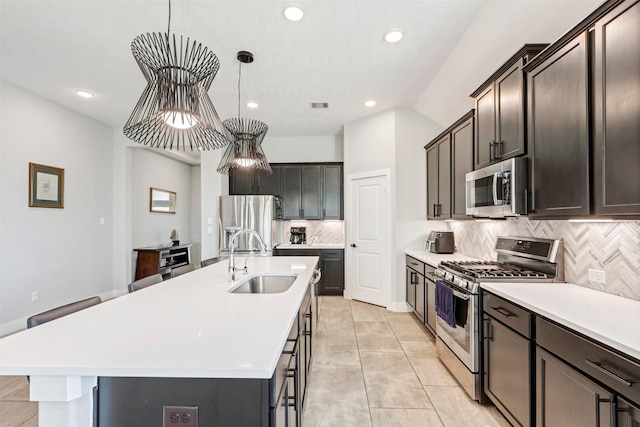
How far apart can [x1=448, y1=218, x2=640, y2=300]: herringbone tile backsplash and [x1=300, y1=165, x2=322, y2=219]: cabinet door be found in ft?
11.1

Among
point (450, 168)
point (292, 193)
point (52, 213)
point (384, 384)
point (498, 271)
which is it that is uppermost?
point (450, 168)

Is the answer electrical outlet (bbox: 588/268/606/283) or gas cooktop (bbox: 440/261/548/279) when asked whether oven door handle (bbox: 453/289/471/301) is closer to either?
gas cooktop (bbox: 440/261/548/279)

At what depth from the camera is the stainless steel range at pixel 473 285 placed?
2113 millimetres

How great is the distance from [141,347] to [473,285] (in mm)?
2075

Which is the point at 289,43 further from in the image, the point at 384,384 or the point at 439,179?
the point at 384,384

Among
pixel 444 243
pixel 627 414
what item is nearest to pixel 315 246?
pixel 444 243

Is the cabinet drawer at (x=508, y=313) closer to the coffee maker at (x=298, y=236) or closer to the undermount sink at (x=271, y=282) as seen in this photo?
the undermount sink at (x=271, y=282)

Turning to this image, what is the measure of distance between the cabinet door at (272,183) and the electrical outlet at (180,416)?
4665 millimetres

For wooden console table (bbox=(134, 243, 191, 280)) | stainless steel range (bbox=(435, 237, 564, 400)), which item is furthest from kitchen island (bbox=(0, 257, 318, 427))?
wooden console table (bbox=(134, 243, 191, 280))

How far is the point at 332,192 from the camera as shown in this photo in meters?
5.48

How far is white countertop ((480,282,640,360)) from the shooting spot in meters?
1.15

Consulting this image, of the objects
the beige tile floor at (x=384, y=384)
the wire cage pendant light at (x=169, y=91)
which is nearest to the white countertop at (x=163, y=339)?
the wire cage pendant light at (x=169, y=91)

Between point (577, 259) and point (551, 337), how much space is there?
2.90 feet

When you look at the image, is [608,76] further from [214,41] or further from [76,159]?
[76,159]
